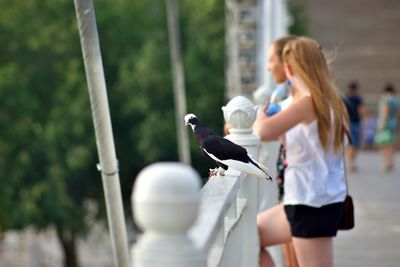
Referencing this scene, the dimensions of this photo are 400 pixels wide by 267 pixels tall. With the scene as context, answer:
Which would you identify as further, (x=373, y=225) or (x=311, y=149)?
(x=373, y=225)

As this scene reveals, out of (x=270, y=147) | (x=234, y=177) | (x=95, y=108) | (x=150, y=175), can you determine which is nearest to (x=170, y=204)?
(x=150, y=175)

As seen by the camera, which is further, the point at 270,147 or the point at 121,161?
the point at 121,161

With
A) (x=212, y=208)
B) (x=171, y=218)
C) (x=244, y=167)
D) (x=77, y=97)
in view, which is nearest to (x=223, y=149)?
(x=244, y=167)

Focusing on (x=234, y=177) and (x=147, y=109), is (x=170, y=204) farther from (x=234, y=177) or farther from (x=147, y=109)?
(x=147, y=109)

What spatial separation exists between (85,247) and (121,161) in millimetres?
6186

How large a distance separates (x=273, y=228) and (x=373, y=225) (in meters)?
6.85

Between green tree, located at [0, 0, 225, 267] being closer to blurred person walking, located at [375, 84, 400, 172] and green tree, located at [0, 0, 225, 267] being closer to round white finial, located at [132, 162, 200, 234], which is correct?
blurred person walking, located at [375, 84, 400, 172]

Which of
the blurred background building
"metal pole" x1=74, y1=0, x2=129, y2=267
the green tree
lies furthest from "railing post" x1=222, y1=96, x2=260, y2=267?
the green tree

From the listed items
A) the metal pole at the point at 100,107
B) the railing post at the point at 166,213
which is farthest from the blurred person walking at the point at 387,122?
the railing post at the point at 166,213

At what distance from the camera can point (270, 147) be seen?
362 inches

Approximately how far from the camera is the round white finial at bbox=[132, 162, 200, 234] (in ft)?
9.18

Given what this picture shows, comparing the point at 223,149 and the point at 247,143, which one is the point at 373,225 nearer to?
the point at 247,143

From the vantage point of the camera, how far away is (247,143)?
5.70 metres

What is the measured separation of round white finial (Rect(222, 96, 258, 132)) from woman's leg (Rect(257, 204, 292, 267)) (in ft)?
1.79
